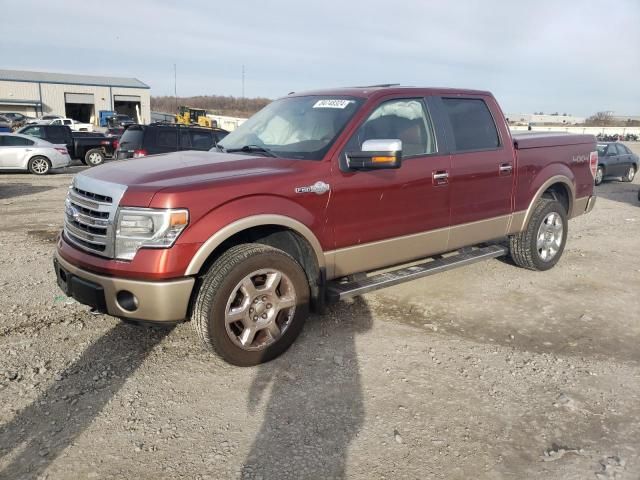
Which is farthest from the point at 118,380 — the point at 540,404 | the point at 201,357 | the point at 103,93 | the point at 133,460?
the point at 103,93

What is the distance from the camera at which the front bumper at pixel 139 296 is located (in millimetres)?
3270

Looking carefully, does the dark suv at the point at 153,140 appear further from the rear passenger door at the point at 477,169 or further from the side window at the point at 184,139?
the rear passenger door at the point at 477,169

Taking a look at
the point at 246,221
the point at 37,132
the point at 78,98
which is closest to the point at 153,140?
the point at 37,132

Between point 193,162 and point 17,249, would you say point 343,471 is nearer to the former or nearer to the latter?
point 193,162

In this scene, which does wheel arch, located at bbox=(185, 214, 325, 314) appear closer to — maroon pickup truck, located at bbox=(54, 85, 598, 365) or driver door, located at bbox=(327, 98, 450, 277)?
maroon pickup truck, located at bbox=(54, 85, 598, 365)

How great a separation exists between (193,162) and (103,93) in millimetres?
62935

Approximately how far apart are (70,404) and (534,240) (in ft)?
16.3

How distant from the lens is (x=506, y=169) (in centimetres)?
530

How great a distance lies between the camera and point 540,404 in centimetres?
335

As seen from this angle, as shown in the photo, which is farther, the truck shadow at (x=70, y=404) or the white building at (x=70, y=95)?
the white building at (x=70, y=95)

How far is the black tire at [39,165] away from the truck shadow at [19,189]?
9.58 ft

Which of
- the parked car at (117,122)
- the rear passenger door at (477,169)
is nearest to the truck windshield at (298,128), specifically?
the rear passenger door at (477,169)

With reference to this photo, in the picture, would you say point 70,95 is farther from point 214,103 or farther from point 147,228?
point 214,103

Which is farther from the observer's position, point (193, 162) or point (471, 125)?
point (471, 125)
